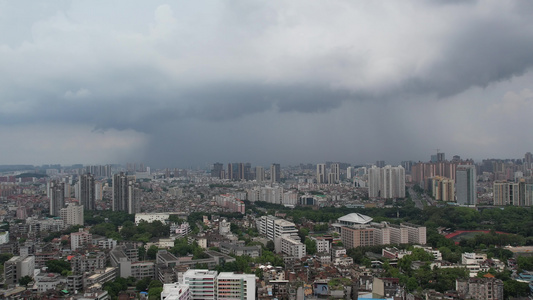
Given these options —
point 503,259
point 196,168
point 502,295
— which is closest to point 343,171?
point 196,168

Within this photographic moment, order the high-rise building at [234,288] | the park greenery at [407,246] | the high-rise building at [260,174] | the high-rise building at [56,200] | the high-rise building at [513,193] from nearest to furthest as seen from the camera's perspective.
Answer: the high-rise building at [234,288] < the park greenery at [407,246] < the high-rise building at [56,200] < the high-rise building at [513,193] < the high-rise building at [260,174]

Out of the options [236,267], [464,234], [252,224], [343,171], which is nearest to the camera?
[236,267]

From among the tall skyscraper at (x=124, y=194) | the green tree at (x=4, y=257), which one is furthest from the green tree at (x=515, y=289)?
the tall skyscraper at (x=124, y=194)

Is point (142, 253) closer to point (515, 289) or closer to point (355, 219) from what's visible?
point (355, 219)

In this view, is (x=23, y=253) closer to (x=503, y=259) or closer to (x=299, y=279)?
(x=299, y=279)

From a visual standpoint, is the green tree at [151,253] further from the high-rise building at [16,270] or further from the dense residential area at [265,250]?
the high-rise building at [16,270]

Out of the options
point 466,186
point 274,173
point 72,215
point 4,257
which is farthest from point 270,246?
point 274,173
